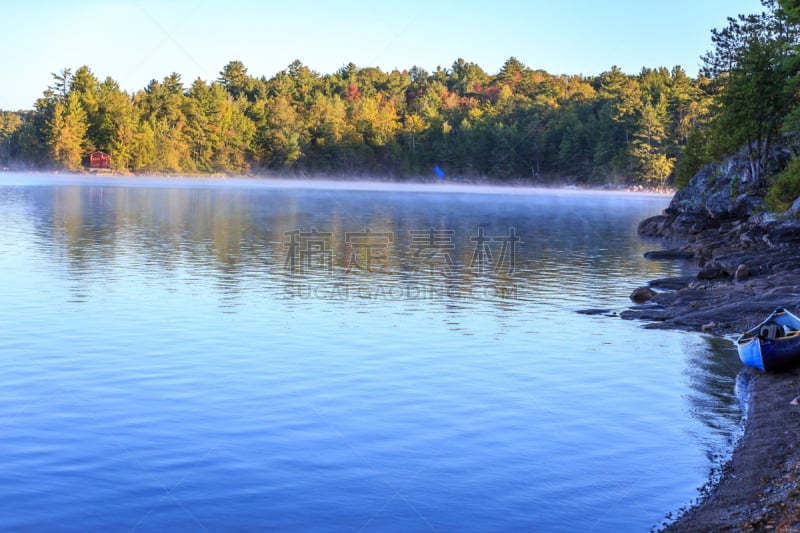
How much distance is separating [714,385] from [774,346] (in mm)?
1513

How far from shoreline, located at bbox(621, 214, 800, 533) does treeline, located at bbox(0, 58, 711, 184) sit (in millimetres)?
95759

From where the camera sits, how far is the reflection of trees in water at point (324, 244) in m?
36.1

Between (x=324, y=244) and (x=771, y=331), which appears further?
(x=324, y=244)

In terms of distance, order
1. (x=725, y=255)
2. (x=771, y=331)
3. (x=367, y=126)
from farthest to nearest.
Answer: (x=367, y=126)
(x=725, y=255)
(x=771, y=331)

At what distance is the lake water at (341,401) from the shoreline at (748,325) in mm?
604

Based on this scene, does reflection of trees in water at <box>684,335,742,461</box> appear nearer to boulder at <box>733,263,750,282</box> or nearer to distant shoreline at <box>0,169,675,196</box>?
boulder at <box>733,263,750,282</box>

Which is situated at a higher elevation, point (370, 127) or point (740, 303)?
point (370, 127)

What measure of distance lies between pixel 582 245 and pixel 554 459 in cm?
4064

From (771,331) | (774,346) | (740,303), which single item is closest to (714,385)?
(774,346)

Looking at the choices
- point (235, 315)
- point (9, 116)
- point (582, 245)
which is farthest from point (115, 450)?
point (9, 116)

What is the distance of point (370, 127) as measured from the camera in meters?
174

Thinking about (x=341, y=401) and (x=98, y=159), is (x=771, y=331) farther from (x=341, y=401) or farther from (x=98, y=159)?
(x=98, y=159)

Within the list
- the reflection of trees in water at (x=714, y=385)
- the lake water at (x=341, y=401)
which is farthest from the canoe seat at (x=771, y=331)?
the lake water at (x=341, y=401)

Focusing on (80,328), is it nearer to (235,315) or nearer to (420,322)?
(235,315)
